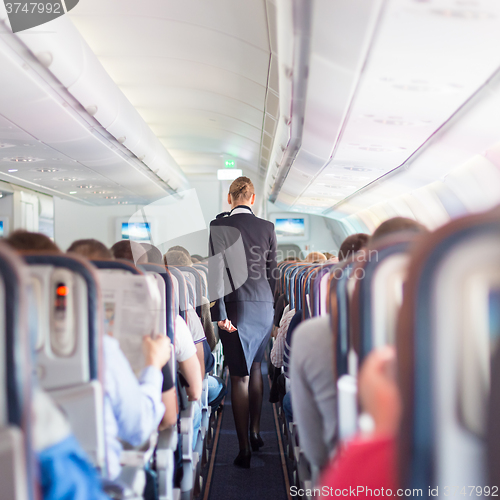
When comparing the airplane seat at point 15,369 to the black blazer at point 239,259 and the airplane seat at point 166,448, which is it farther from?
the black blazer at point 239,259

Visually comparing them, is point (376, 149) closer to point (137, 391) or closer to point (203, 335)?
point (203, 335)

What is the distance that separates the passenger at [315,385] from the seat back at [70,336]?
63 cm

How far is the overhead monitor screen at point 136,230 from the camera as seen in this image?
14.1 meters

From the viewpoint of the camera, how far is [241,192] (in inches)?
131

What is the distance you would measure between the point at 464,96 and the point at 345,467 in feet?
9.77

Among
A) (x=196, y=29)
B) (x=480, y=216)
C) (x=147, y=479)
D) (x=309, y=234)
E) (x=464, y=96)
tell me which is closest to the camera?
(x=480, y=216)

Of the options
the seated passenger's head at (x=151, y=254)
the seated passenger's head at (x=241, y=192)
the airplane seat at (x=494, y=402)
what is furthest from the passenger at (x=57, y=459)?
the seated passenger's head at (x=241, y=192)

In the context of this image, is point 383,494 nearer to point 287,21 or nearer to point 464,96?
point 287,21

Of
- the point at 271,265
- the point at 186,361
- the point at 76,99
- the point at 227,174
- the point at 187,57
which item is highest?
the point at 187,57

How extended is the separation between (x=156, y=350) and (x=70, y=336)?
21.3 inches

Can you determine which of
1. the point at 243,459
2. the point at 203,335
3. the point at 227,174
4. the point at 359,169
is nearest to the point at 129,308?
the point at 203,335

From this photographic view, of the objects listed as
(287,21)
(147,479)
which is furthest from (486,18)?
(147,479)

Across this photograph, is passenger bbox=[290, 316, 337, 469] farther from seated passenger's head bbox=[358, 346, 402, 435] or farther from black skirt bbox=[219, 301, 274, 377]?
black skirt bbox=[219, 301, 274, 377]

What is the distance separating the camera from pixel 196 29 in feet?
16.5
